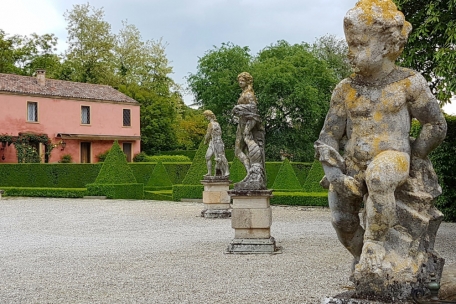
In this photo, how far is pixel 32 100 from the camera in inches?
1423

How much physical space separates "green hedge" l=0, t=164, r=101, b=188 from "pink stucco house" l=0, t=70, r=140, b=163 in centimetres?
609

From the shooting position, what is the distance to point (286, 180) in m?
22.4

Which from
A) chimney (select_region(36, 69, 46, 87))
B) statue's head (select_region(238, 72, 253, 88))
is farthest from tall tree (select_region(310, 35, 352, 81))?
statue's head (select_region(238, 72, 253, 88))

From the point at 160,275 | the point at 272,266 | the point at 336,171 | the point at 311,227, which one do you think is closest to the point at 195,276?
the point at 160,275

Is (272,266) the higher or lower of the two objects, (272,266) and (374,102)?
the lower

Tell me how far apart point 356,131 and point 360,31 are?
23.9 inches

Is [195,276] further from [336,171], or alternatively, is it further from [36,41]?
[36,41]

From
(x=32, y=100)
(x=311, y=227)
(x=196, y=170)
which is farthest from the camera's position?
(x=32, y=100)

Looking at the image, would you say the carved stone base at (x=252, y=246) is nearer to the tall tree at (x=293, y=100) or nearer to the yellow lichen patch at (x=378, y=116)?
the yellow lichen patch at (x=378, y=116)

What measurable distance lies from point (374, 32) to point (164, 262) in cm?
610

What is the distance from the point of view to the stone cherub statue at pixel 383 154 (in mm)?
3521

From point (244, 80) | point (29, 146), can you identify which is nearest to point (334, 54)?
point (29, 146)

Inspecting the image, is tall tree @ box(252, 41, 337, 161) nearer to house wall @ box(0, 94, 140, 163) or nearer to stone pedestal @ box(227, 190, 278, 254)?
house wall @ box(0, 94, 140, 163)

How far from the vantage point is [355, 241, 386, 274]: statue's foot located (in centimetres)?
344
